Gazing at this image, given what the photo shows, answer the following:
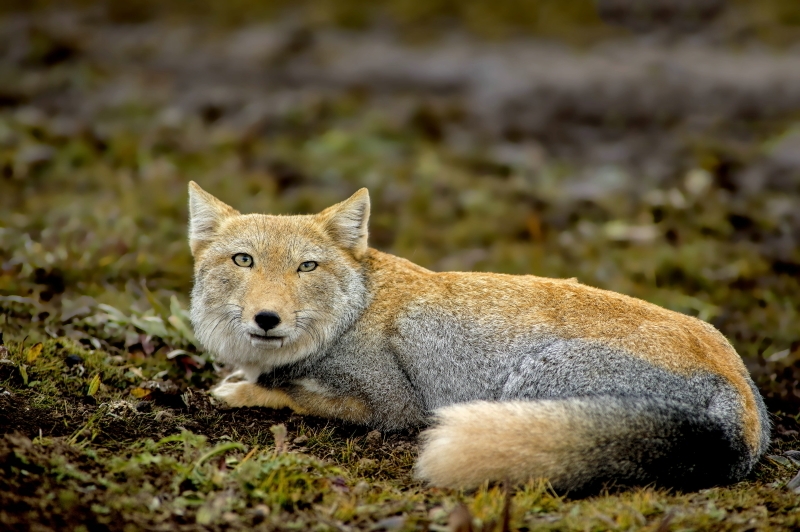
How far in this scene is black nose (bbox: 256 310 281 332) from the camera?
686 cm

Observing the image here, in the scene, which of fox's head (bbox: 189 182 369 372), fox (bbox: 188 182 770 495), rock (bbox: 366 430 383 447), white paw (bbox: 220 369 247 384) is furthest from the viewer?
white paw (bbox: 220 369 247 384)

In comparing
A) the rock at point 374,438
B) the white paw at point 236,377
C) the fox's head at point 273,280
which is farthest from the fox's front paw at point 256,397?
the rock at point 374,438

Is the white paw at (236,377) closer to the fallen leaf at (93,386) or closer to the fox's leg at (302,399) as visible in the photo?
the fox's leg at (302,399)

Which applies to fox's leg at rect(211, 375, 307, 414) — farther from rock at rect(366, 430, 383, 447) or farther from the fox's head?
rock at rect(366, 430, 383, 447)

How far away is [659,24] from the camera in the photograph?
2298cm

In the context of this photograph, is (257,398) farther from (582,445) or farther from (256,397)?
(582,445)

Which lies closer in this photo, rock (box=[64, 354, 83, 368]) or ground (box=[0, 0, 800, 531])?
ground (box=[0, 0, 800, 531])

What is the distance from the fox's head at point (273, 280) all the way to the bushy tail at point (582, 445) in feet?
5.67

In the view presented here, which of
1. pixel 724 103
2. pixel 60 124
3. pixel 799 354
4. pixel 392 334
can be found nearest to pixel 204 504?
pixel 392 334

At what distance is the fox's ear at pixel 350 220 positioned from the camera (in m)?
7.91

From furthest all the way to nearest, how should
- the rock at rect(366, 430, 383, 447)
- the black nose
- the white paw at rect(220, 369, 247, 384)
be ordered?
the white paw at rect(220, 369, 247, 384) → the rock at rect(366, 430, 383, 447) → the black nose

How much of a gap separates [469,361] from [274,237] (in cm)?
224

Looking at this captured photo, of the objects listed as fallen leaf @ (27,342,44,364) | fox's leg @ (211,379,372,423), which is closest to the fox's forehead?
fox's leg @ (211,379,372,423)

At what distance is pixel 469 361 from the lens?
7.31m
